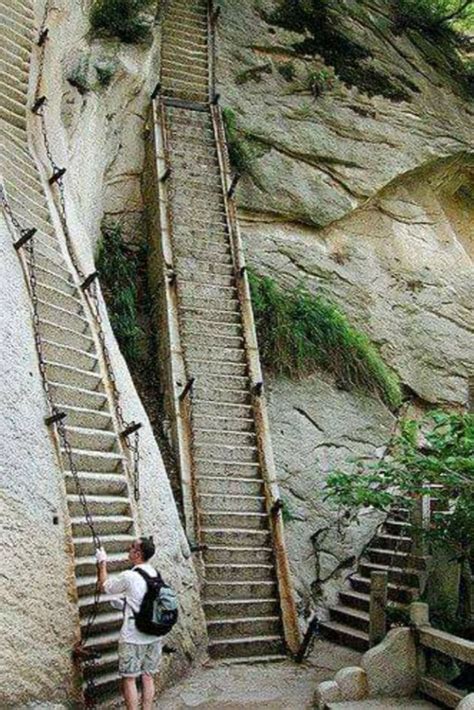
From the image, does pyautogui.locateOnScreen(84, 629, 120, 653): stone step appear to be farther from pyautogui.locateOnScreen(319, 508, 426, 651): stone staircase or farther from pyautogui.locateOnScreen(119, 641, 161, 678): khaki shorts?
pyautogui.locateOnScreen(319, 508, 426, 651): stone staircase

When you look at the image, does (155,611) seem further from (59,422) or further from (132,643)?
(59,422)

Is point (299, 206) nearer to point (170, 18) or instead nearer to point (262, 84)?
point (262, 84)

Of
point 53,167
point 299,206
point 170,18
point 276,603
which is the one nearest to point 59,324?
point 53,167

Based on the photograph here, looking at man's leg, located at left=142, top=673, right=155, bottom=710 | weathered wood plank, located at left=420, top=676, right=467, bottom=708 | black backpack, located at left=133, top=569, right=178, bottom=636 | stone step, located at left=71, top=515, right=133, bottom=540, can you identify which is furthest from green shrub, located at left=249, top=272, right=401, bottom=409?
man's leg, located at left=142, top=673, right=155, bottom=710

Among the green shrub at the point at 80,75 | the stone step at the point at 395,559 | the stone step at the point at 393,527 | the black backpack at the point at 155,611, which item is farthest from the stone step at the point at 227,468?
the green shrub at the point at 80,75

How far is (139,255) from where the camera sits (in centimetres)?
1188

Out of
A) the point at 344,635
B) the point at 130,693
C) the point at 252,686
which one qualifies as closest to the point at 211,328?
the point at 344,635

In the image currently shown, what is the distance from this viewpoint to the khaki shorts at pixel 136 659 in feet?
17.0

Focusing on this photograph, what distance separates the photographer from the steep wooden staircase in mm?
8172

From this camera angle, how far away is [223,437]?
952cm

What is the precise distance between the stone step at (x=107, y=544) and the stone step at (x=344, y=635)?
3791 mm

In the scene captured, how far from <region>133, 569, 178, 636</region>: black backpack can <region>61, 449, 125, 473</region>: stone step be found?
1.69 metres

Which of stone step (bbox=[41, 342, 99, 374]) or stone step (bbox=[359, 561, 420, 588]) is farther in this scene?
stone step (bbox=[359, 561, 420, 588])

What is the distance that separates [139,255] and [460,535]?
23.8 feet
